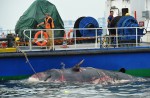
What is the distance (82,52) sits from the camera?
15102 millimetres

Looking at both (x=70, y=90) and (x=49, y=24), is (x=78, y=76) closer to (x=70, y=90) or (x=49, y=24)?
(x=70, y=90)

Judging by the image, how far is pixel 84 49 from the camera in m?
15.4

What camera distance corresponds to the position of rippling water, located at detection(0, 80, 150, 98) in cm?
1185

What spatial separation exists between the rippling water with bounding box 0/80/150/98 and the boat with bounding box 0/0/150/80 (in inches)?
31.8

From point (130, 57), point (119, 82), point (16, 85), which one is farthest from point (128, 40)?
point (16, 85)

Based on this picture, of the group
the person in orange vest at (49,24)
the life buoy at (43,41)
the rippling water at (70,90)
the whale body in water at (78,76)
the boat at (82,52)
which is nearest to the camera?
the rippling water at (70,90)

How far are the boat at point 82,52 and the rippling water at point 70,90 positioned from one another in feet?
2.65

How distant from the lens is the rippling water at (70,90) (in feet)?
38.9

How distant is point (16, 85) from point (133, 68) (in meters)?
4.47

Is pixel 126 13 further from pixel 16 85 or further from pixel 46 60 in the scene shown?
pixel 16 85

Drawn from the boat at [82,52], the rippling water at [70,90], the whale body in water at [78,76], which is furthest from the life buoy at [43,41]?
the rippling water at [70,90]

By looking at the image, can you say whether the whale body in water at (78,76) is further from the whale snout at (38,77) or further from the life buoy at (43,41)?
the life buoy at (43,41)

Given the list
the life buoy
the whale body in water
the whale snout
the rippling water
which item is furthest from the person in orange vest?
the rippling water

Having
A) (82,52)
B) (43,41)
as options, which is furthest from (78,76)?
(43,41)
